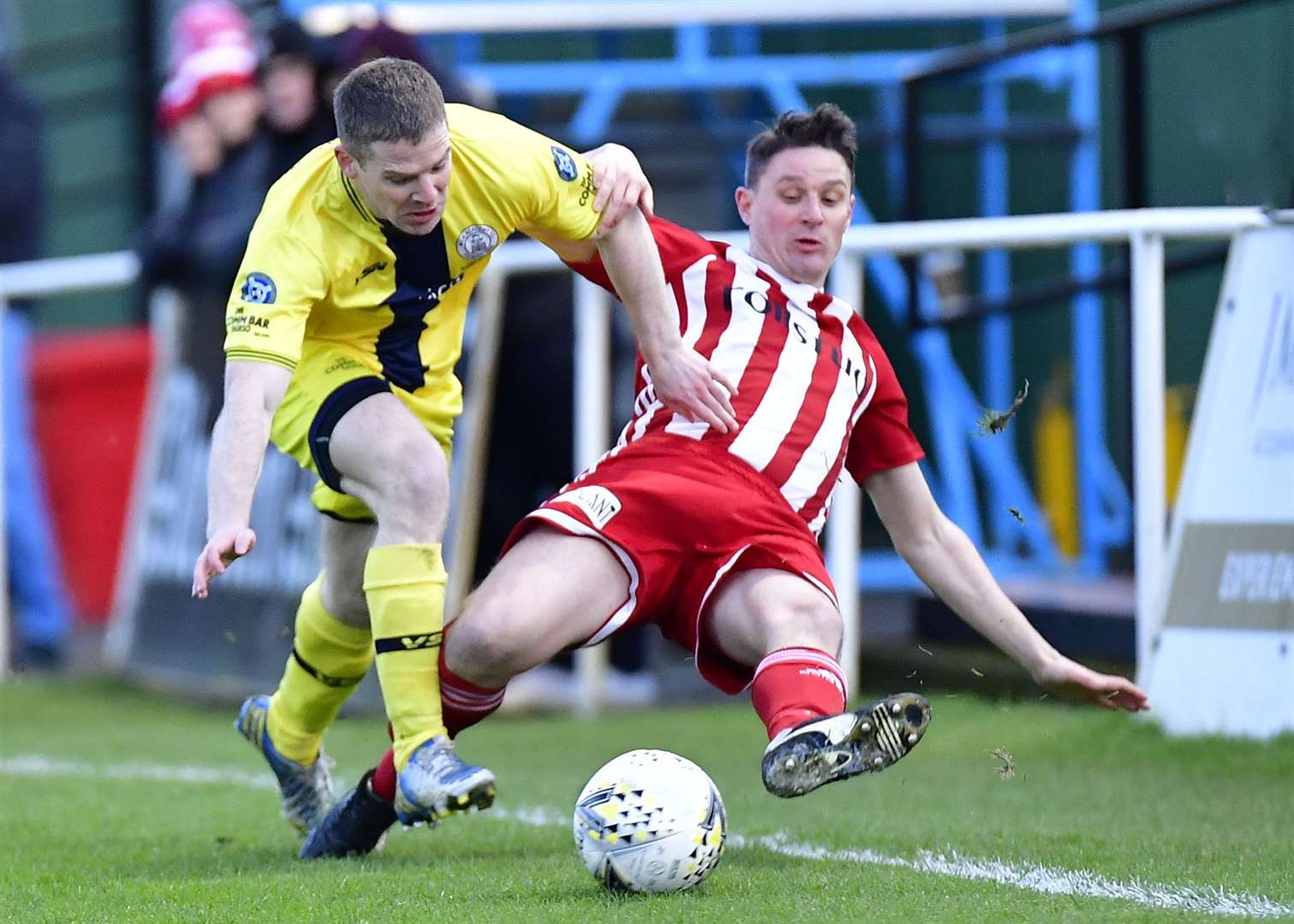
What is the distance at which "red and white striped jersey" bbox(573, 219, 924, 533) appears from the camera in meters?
4.78

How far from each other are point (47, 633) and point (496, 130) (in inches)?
248

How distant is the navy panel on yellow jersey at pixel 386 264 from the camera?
14.4 ft

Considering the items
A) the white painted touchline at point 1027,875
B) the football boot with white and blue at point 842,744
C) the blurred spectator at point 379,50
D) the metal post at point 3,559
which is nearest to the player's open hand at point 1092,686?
the white painted touchline at point 1027,875

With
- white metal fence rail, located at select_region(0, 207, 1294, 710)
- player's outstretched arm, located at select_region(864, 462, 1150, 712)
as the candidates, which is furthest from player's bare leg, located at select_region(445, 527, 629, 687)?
white metal fence rail, located at select_region(0, 207, 1294, 710)

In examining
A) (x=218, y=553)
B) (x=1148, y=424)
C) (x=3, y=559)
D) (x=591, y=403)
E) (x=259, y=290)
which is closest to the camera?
(x=218, y=553)

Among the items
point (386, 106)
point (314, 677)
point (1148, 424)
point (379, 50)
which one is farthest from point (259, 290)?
point (379, 50)

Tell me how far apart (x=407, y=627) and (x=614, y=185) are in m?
1.11

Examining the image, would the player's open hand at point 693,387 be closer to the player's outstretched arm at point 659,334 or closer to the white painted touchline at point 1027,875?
the player's outstretched arm at point 659,334

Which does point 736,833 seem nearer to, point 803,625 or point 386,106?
point 803,625

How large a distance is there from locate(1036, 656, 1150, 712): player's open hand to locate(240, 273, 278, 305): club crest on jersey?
1826 mm

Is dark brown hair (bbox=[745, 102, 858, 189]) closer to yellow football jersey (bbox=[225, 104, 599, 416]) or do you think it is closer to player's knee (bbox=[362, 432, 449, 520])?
yellow football jersey (bbox=[225, 104, 599, 416])

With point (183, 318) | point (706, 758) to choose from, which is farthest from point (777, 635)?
point (183, 318)

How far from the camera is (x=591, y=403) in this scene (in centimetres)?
797

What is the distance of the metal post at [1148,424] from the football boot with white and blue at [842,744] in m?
2.48
